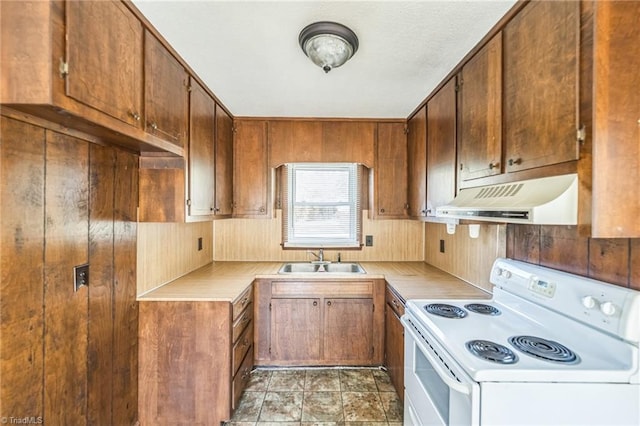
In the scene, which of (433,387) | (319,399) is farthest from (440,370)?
(319,399)

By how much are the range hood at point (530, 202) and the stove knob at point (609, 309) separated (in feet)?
1.34

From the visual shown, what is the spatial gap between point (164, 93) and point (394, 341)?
233 cm

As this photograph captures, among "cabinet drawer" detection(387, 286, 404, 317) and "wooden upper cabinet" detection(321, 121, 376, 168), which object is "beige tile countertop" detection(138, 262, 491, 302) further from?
"wooden upper cabinet" detection(321, 121, 376, 168)

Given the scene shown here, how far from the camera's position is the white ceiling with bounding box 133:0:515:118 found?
1331 mm

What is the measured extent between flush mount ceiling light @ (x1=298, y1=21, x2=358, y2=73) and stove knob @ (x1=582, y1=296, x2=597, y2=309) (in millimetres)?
1573

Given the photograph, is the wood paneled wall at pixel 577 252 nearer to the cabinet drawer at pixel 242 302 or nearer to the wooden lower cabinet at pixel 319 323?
the wooden lower cabinet at pixel 319 323

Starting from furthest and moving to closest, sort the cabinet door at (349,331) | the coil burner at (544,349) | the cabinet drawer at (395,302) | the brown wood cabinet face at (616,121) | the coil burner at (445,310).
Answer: the cabinet door at (349,331)
the cabinet drawer at (395,302)
the coil burner at (445,310)
the coil burner at (544,349)
the brown wood cabinet face at (616,121)

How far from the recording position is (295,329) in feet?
Answer: 8.67

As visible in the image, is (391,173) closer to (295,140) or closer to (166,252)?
(295,140)

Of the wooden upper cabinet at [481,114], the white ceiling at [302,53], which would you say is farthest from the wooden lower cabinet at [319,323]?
the white ceiling at [302,53]

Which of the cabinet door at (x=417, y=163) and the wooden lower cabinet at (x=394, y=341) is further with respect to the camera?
the cabinet door at (x=417, y=163)

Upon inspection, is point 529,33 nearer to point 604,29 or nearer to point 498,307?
point 604,29

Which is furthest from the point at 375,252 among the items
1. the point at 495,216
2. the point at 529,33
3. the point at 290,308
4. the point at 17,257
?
the point at 17,257

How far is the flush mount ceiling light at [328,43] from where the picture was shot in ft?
4.70
